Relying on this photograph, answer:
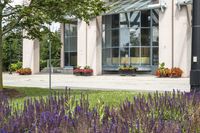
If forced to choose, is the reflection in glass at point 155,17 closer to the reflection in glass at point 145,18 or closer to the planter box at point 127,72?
the reflection in glass at point 145,18

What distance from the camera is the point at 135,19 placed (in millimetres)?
44969

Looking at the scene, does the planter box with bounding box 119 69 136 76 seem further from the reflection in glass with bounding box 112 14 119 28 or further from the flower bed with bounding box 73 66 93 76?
the reflection in glass with bounding box 112 14 119 28

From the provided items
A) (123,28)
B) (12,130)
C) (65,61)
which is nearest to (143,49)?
(123,28)

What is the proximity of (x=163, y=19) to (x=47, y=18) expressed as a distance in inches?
897

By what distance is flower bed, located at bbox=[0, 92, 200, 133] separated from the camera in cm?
352

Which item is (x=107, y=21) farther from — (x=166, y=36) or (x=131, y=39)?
(x=166, y=36)

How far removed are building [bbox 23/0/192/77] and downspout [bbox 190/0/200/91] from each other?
27100 millimetres

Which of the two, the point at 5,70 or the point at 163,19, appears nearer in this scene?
the point at 163,19

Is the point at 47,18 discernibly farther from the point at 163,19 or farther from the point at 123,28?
the point at 123,28

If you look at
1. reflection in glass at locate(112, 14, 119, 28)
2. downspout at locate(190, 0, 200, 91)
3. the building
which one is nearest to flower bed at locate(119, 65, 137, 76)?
the building

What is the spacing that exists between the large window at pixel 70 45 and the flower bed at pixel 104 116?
48.3 meters

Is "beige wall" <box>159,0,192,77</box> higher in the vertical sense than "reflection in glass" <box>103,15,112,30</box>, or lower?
lower

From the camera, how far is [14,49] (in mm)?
67500

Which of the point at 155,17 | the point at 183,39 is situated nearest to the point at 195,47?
the point at 183,39
